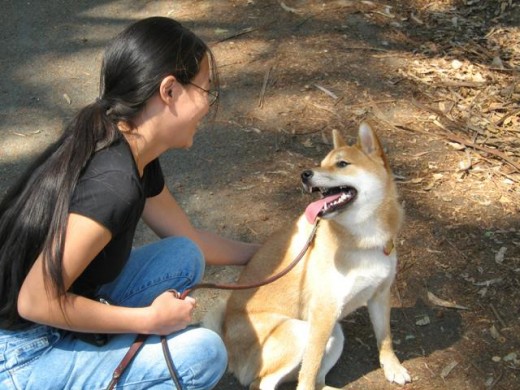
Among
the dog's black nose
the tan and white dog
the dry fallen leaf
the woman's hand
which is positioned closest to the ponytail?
the woman's hand

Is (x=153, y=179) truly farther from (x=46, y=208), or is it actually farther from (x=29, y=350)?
(x=29, y=350)

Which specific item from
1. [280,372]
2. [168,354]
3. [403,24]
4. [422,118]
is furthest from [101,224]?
[403,24]

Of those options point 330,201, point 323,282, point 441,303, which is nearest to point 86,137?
point 330,201

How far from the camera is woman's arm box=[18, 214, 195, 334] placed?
2.19m

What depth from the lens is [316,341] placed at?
3.06 meters

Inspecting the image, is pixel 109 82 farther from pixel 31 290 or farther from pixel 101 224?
pixel 31 290

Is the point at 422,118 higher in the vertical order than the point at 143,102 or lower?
lower

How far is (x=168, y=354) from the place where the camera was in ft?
8.25

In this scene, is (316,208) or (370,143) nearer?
(316,208)

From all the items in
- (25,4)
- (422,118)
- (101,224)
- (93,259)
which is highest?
(101,224)

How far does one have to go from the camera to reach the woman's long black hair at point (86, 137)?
7.37 feet

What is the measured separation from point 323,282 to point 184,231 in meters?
0.67

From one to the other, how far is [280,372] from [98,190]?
1362mm

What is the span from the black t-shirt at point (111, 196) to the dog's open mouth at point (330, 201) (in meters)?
0.85
